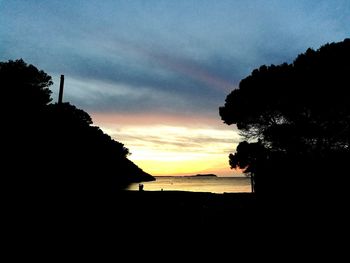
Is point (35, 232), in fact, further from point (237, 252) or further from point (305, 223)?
point (305, 223)

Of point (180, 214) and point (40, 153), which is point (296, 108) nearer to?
point (180, 214)

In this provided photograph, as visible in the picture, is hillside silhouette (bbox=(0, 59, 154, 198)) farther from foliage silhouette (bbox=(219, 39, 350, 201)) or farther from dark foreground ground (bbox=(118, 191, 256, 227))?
foliage silhouette (bbox=(219, 39, 350, 201))

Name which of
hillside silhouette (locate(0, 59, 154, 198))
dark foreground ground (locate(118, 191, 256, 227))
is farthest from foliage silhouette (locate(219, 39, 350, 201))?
hillside silhouette (locate(0, 59, 154, 198))

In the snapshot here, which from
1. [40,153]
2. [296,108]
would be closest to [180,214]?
[40,153]

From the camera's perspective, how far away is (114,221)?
490 inches

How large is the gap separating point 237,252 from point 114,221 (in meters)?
5.64

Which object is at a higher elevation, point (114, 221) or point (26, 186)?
point (26, 186)

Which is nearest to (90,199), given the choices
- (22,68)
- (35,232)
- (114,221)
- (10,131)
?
(114,221)

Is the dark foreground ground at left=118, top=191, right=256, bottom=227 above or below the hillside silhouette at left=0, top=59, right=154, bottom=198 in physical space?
below

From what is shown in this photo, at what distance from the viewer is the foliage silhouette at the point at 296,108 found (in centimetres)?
2581

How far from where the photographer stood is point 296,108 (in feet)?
91.9

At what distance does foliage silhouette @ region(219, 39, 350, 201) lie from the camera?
25.8 metres

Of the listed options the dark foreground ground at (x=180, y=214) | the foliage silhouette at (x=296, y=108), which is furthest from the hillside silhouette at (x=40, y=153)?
the foliage silhouette at (x=296, y=108)

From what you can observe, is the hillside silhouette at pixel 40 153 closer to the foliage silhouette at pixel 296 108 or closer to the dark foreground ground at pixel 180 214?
the dark foreground ground at pixel 180 214
